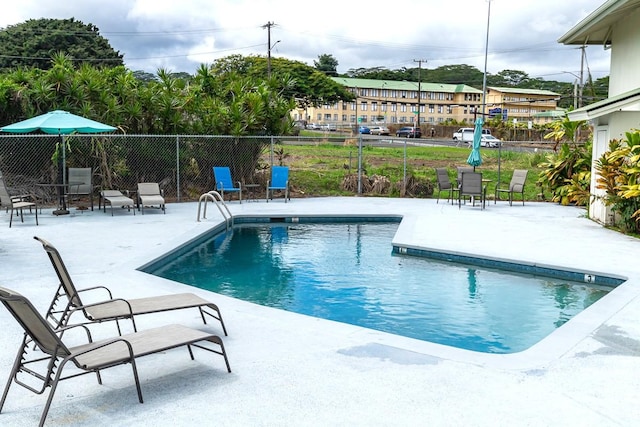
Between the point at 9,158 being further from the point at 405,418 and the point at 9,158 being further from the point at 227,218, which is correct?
the point at 405,418

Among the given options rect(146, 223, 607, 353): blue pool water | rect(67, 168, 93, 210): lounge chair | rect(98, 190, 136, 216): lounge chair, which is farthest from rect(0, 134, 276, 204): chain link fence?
rect(146, 223, 607, 353): blue pool water

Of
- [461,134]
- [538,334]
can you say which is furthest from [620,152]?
[461,134]

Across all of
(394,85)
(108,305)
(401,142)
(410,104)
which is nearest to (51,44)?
(401,142)

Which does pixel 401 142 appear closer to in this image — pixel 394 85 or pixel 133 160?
pixel 133 160

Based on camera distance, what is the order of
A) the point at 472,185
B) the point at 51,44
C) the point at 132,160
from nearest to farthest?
1. the point at 472,185
2. the point at 132,160
3. the point at 51,44

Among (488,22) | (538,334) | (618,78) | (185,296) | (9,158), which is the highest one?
(488,22)

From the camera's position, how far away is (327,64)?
3730 inches

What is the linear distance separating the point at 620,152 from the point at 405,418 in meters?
9.72

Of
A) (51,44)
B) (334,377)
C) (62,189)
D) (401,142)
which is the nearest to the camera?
(334,377)

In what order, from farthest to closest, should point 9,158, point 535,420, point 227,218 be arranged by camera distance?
point 9,158 → point 227,218 → point 535,420

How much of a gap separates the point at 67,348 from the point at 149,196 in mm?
10729

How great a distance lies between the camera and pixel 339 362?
4.75 meters

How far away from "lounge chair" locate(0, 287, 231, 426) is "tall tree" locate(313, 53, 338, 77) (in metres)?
91.0

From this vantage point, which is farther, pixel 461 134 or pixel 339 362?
pixel 461 134
